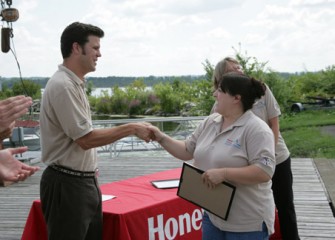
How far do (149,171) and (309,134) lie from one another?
6.92 metres

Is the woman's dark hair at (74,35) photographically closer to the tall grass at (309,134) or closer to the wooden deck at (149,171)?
the wooden deck at (149,171)

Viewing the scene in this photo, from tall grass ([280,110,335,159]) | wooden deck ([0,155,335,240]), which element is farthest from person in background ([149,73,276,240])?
tall grass ([280,110,335,159])

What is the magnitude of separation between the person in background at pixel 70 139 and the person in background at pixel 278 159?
2.99 feet

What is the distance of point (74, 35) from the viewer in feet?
9.06

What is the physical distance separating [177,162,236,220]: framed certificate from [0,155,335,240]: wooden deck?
2230mm

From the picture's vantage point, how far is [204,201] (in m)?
2.61

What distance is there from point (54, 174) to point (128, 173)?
554 cm

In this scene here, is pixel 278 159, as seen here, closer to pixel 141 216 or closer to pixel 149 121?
pixel 141 216

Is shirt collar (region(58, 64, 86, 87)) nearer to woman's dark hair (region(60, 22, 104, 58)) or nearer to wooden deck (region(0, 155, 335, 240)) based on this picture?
woman's dark hair (region(60, 22, 104, 58))

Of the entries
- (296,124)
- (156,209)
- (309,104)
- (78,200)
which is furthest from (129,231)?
(309,104)

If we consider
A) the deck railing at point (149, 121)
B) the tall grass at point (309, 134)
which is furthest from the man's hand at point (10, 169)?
the tall grass at point (309, 134)

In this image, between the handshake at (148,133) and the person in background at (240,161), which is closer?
the person in background at (240,161)

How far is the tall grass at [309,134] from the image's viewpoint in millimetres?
11178

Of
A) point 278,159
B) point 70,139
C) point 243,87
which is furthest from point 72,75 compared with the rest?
point 278,159
